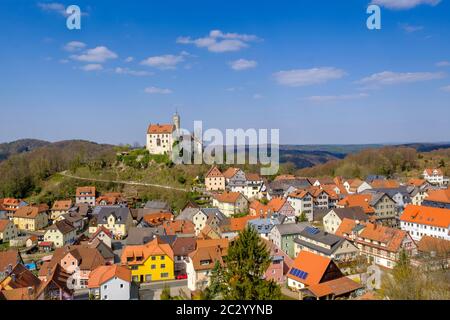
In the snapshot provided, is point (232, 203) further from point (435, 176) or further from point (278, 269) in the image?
point (435, 176)

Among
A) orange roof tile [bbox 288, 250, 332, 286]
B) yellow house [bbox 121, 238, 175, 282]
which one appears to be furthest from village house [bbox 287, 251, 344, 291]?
yellow house [bbox 121, 238, 175, 282]

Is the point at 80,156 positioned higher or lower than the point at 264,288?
higher

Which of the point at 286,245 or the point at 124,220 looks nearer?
the point at 286,245

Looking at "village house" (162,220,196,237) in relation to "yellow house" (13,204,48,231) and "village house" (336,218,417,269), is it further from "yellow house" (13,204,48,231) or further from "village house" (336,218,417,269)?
"yellow house" (13,204,48,231)

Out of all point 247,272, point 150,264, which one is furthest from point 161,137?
point 247,272
